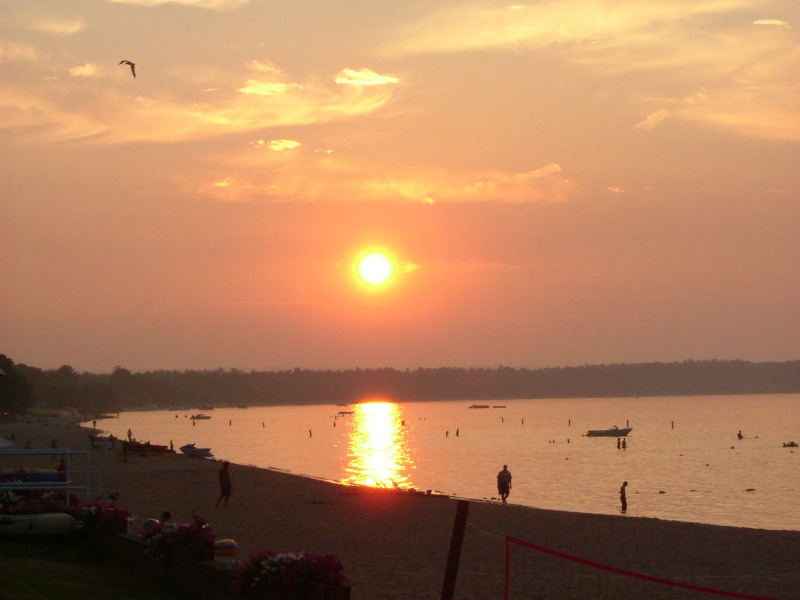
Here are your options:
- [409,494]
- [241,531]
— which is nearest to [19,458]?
[409,494]

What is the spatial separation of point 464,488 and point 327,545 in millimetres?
44954

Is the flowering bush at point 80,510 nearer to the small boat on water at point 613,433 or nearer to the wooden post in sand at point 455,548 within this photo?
the wooden post in sand at point 455,548

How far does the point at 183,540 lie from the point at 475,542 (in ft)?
62.5

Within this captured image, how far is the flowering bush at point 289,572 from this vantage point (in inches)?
457

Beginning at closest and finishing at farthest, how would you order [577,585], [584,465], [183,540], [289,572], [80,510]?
[289,572]
[183,540]
[80,510]
[577,585]
[584,465]

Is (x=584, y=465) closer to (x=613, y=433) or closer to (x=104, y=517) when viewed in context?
(x=613, y=433)

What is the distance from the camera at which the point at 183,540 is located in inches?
587

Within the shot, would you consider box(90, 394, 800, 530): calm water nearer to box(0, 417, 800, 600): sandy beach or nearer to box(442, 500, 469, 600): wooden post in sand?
box(0, 417, 800, 600): sandy beach

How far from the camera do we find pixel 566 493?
7056 centimetres

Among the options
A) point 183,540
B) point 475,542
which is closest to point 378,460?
point 475,542

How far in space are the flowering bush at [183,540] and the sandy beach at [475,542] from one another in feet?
22.9

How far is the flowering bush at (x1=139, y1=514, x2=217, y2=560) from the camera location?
14.7 meters

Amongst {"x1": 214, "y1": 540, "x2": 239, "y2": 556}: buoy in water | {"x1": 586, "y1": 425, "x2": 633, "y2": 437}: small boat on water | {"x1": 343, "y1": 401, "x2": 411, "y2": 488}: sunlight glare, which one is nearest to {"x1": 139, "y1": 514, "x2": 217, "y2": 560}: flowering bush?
{"x1": 214, "y1": 540, "x2": 239, "y2": 556}: buoy in water

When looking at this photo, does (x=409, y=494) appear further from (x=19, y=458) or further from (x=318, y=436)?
(x=318, y=436)
